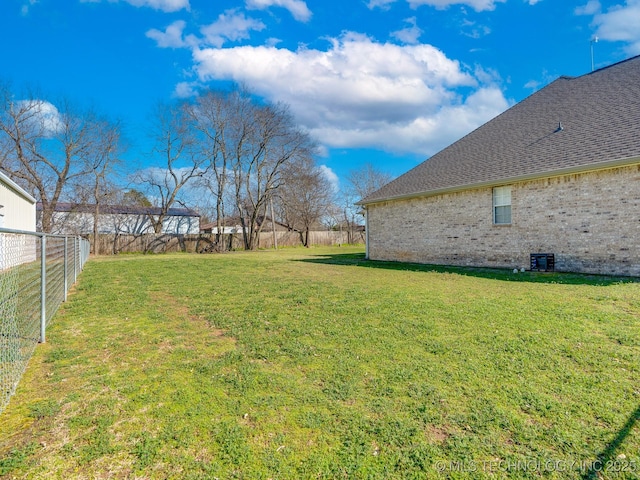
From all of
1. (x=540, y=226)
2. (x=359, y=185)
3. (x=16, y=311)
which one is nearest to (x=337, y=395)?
(x=16, y=311)

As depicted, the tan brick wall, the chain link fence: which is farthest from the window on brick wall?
the chain link fence

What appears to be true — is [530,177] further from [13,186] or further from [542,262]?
[13,186]

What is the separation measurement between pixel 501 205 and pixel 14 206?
17.3 m

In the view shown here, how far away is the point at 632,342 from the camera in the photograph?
12.0 feet

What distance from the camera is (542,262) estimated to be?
9898 mm

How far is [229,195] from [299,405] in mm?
32145

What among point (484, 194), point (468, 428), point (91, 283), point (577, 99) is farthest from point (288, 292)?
point (577, 99)

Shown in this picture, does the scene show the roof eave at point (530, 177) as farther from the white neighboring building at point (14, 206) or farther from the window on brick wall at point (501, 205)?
the white neighboring building at point (14, 206)

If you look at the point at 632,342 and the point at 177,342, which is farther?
the point at 177,342

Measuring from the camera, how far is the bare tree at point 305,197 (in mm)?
32919

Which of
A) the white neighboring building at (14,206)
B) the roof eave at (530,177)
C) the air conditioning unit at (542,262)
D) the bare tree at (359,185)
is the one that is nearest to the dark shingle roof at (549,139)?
the roof eave at (530,177)

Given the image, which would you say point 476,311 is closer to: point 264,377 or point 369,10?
point 264,377

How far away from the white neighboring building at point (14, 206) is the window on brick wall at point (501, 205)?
14.4 m

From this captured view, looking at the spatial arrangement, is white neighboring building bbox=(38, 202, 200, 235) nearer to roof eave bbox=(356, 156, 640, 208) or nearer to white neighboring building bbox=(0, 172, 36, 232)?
white neighboring building bbox=(0, 172, 36, 232)
